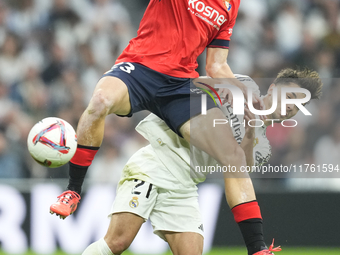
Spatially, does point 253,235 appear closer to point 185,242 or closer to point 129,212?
point 185,242

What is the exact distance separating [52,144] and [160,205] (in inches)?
41.9

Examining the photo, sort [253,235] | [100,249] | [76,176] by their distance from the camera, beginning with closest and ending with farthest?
[253,235] < [76,176] < [100,249]

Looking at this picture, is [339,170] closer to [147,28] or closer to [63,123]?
[147,28]

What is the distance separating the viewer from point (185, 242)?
364cm

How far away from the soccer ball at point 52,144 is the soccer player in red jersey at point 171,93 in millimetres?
116

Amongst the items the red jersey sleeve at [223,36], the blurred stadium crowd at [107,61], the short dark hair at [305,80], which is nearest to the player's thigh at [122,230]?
the red jersey sleeve at [223,36]

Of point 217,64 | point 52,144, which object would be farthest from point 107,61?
point 52,144

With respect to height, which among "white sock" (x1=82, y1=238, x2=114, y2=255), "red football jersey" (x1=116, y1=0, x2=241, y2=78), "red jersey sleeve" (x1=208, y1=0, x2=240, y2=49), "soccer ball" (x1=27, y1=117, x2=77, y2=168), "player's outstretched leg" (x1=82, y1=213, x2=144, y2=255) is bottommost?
"white sock" (x1=82, y1=238, x2=114, y2=255)

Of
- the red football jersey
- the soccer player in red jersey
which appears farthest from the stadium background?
the red football jersey

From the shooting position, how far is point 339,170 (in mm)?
5902

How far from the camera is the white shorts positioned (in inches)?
141

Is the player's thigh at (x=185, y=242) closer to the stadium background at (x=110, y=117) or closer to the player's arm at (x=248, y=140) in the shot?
the player's arm at (x=248, y=140)

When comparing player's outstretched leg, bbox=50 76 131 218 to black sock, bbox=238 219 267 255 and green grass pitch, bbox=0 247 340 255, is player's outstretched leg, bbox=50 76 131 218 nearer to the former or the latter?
black sock, bbox=238 219 267 255

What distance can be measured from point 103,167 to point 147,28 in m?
2.93
